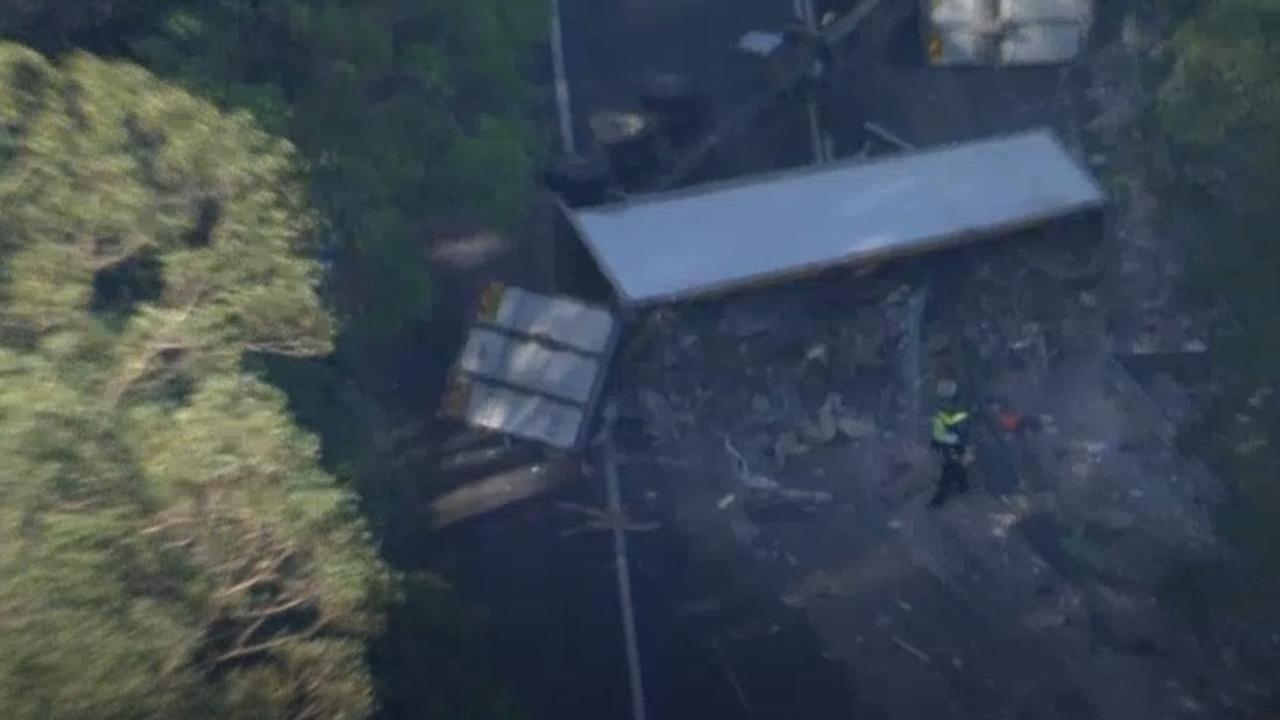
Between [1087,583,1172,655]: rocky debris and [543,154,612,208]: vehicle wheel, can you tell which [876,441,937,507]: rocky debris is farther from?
[543,154,612,208]: vehicle wheel

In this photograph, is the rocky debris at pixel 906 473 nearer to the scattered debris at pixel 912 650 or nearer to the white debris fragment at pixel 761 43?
the scattered debris at pixel 912 650

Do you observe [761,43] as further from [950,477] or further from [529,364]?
[950,477]

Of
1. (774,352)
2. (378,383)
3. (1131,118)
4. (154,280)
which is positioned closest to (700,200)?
(774,352)

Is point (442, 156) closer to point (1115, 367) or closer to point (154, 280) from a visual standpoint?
point (154, 280)

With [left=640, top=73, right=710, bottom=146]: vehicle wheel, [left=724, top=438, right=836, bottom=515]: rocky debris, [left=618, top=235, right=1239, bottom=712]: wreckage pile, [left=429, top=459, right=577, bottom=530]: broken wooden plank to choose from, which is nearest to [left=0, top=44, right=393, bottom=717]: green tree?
[left=429, top=459, right=577, bottom=530]: broken wooden plank

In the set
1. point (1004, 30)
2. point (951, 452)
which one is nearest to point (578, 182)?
point (951, 452)
